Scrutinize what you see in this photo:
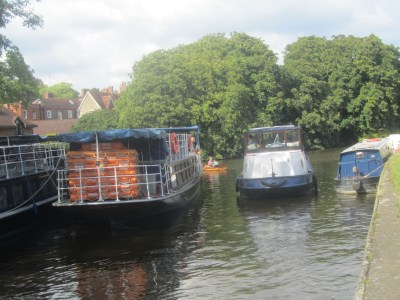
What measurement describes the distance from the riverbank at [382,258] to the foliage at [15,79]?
20.7m

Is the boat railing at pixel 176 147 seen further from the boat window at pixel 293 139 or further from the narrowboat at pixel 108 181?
the boat window at pixel 293 139

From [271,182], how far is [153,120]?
2907 cm

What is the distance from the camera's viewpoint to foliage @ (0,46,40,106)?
89.3ft

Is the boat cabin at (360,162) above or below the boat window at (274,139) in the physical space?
below

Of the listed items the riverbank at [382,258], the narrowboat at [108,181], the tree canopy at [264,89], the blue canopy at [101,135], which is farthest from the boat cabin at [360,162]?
the tree canopy at [264,89]

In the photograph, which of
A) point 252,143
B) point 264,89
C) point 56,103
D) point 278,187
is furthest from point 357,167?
point 56,103

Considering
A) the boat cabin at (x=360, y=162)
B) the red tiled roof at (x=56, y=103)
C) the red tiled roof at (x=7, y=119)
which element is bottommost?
the boat cabin at (x=360, y=162)

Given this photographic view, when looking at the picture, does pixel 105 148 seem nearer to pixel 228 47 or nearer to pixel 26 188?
pixel 26 188

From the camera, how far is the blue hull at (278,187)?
24.4 meters

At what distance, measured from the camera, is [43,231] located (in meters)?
21.6

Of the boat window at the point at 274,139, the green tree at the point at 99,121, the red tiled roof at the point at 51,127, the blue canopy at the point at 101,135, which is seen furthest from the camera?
the red tiled roof at the point at 51,127

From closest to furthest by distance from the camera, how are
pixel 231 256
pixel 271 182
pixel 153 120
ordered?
pixel 231 256 → pixel 271 182 → pixel 153 120

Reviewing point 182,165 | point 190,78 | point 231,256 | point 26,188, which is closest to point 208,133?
point 190,78

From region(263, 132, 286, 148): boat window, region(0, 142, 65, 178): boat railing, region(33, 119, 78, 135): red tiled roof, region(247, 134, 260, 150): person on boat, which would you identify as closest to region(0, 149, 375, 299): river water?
region(0, 142, 65, 178): boat railing
